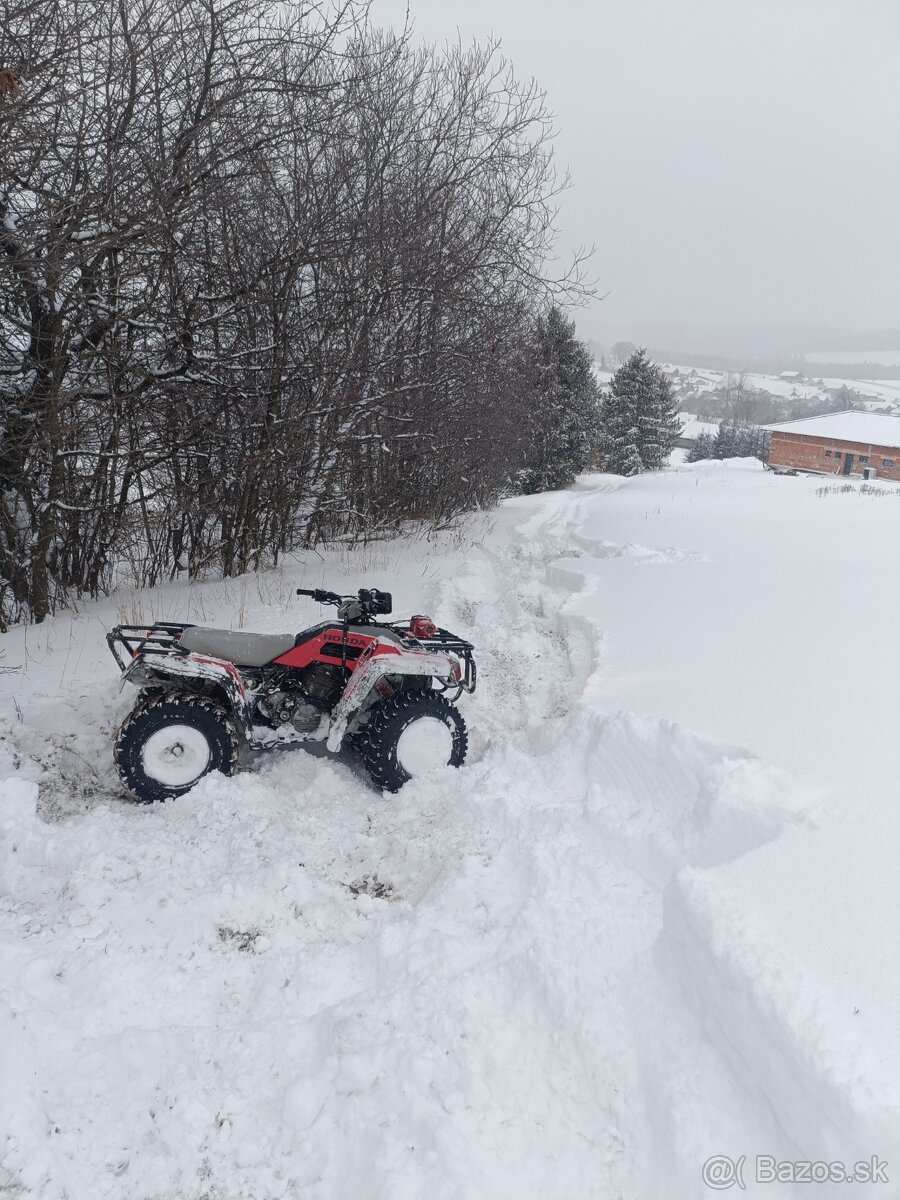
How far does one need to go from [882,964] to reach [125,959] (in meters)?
2.23

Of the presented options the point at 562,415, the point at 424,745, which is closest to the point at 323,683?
the point at 424,745

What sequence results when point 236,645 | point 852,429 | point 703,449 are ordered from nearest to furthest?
point 236,645
point 852,429
point 703,449

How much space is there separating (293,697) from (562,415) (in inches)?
853

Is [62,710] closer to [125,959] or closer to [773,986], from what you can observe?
[125,959]

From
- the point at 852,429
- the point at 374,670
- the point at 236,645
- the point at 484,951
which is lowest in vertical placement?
the point at 484,951

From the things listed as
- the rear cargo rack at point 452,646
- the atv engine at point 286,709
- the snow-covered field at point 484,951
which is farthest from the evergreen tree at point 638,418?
the atv engine at point 286,709

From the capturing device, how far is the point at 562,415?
2380 cm

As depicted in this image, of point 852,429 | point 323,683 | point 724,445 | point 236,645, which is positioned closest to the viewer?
point 236,645

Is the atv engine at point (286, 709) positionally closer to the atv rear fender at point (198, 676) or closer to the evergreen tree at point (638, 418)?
the atv rear fender at point (198, 676)

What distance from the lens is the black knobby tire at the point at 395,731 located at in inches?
136

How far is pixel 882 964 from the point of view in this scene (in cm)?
179

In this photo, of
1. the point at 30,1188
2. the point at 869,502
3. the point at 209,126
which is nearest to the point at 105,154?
the point at 209,126

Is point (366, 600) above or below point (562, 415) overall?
below

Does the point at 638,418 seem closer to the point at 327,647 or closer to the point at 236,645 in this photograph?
the point at 327,647
